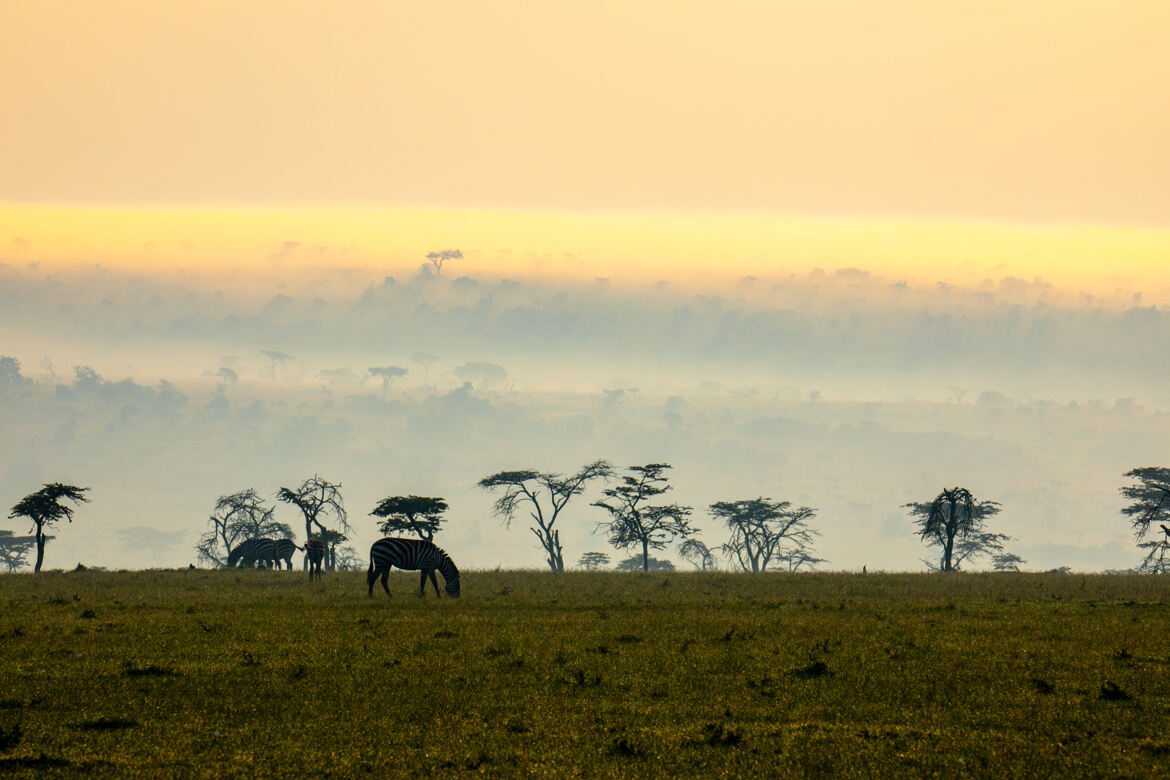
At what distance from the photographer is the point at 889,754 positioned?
1471cm

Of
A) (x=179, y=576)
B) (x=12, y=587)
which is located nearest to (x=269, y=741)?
(x=12, y=587)

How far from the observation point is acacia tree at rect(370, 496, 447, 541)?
224 feet

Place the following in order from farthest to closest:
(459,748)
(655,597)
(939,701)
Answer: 1. (655,597)
2. (939,701)
3. (459,748)

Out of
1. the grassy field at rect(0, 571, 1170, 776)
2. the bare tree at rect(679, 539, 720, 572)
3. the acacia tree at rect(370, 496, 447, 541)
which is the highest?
the acacia tree at rect(370, 496, 447, 541)

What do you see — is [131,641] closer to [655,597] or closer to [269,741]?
[269,741]

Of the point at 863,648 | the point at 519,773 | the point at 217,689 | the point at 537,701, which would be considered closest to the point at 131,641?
the point at 217,689

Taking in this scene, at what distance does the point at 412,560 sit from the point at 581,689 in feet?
66.6

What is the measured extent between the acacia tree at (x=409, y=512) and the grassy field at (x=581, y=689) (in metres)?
36.3

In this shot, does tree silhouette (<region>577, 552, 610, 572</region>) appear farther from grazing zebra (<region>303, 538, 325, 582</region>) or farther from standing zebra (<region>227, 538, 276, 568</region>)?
grazing zebra (<region>303, 538, 325, 582</region>)

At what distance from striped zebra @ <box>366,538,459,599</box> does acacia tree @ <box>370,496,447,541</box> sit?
29.2 m

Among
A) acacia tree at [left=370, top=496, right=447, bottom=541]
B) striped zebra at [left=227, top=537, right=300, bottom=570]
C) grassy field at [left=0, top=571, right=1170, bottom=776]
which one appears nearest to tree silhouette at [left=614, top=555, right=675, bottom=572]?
Answer: acacia tree at [left=370, top=496, right=447, bottom=541]

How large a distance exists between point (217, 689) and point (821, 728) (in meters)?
12.0

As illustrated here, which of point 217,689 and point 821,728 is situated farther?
point 217,689

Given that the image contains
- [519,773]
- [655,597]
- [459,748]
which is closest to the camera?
[519,773]
